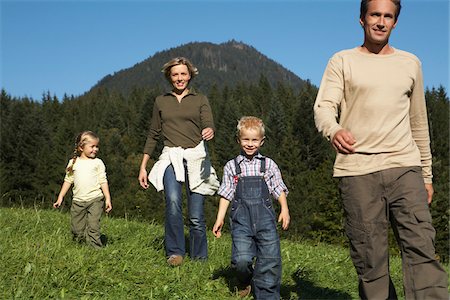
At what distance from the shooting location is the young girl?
6.98 m

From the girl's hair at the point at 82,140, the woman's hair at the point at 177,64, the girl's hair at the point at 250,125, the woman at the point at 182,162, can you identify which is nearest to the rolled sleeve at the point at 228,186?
the girl's hair at the point at 250,125

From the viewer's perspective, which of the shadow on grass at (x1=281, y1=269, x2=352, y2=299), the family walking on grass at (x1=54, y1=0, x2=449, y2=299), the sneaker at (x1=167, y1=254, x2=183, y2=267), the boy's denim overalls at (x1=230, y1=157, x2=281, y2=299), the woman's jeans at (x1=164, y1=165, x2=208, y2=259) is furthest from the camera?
the woman's jeans at (x1=164, y1=165, x2=208, y2=259)

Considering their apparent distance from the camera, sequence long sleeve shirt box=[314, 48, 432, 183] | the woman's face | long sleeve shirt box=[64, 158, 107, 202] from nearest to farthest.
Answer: long sleeve shirt box=[314, 48, 432, 183] < the woman's face < long sleeve shirt box=[64, 158, 107, 202]

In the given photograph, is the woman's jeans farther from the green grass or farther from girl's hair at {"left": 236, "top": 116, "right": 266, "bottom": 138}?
girl's hair at {"left": 236, "top": 116, "right": 266, "bottom": 138}

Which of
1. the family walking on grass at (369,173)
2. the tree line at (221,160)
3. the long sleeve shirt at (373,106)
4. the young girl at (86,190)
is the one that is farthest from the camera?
the tree line at (221,160)

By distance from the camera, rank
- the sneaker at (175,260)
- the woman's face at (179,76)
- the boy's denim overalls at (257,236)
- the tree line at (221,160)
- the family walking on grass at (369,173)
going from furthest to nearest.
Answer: the tree line at (221,160)
the woman's face at (179,76)
the sneaker at (175,260)
the boy's denim overalls at (257,236)
the family walking on grass at (369,173)

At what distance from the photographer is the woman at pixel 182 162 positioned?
625 centimetres

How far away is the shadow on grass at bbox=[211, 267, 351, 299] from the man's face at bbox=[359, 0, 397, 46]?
118 inches

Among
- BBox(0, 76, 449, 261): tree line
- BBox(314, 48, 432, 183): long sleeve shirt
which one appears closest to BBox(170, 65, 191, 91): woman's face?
BBox(314, 48, 432, 183): long sleeve shirt

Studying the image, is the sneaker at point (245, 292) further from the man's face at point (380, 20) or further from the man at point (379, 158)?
the man's face at point (380, 20)

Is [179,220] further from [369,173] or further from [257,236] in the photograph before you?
[369,173]

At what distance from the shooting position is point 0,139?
214 ft

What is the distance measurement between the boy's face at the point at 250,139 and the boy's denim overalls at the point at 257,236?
0.28 m

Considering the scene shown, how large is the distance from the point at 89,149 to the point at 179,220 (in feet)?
6.28
